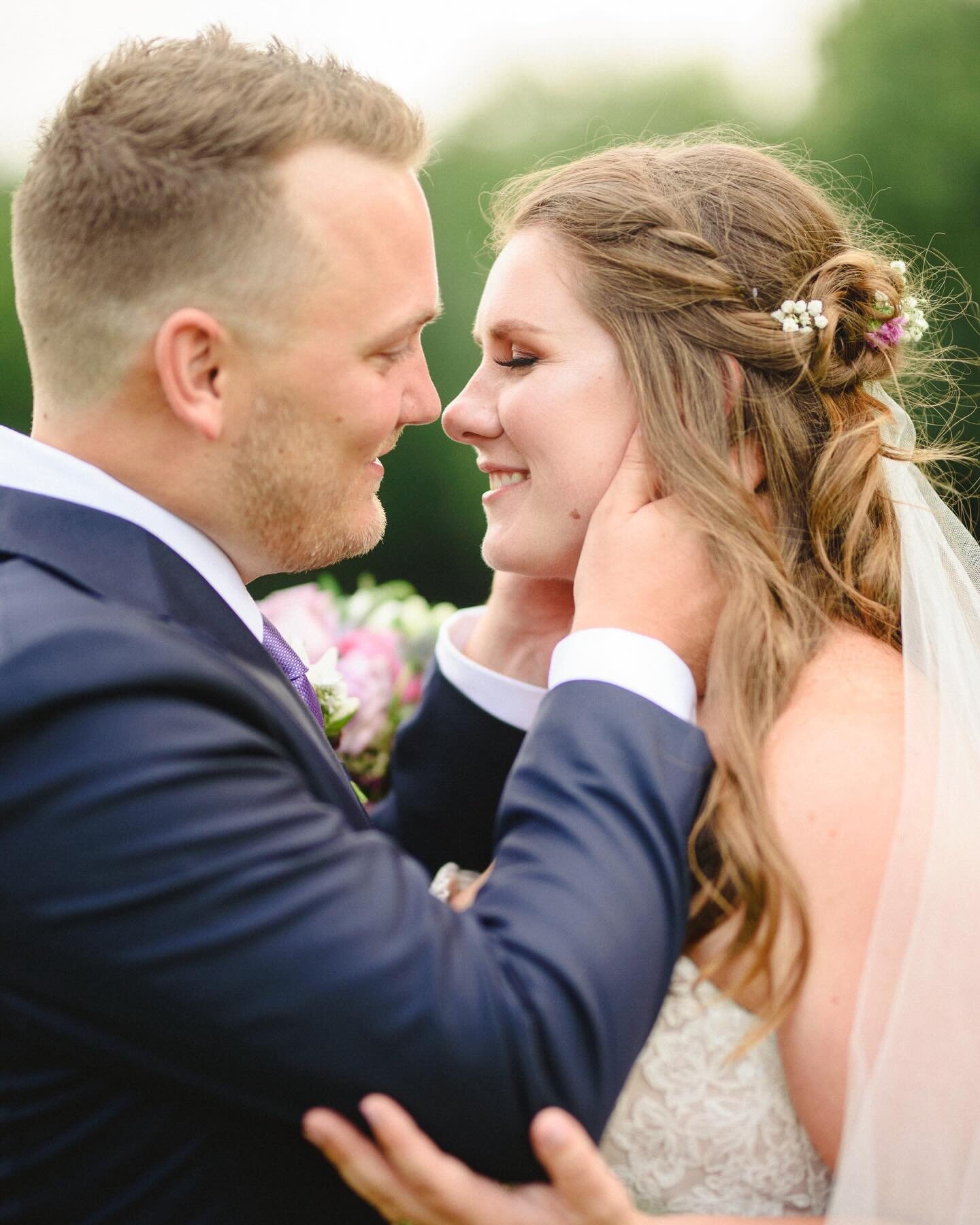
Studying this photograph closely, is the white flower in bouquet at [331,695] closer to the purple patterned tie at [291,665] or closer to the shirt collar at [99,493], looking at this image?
the purple patterned tie at [291,665]

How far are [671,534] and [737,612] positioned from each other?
Result: 22cm

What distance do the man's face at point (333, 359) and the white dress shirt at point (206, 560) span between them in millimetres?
137

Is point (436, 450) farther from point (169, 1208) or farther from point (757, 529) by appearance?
point (169, 1208)

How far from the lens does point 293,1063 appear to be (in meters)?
1.66

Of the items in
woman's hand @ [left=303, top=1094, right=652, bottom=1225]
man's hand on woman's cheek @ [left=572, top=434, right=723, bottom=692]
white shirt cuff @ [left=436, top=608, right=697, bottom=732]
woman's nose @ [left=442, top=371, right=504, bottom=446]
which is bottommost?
woman's hand @ [left=303, top=1094, right=652, bottom=1225]

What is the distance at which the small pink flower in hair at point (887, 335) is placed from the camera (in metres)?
2.91

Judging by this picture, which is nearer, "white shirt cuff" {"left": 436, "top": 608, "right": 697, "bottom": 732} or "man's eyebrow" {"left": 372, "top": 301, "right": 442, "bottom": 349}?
"white shirt cuff" {"left": 436, "top": 608, "right": 697, "bottom": 732}

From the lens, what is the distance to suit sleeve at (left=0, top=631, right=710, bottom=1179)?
5.35 feet

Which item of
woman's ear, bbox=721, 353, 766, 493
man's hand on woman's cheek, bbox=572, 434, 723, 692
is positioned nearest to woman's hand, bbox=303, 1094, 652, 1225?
man's hand on woman's cheek, bbox=572, 434, 723, 692

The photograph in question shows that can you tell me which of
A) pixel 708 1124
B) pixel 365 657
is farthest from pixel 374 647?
pixel 708 1124

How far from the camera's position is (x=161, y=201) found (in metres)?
2.23

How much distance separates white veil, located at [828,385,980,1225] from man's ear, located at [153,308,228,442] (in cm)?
149

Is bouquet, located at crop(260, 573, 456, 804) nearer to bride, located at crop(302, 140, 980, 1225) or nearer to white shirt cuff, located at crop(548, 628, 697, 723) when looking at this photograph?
bride, located at crop(302, 140, 980, 1225)

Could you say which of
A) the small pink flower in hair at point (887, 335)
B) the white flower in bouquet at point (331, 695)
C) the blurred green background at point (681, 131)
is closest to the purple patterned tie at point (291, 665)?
the white flower in bouquet at point (331, 695)
